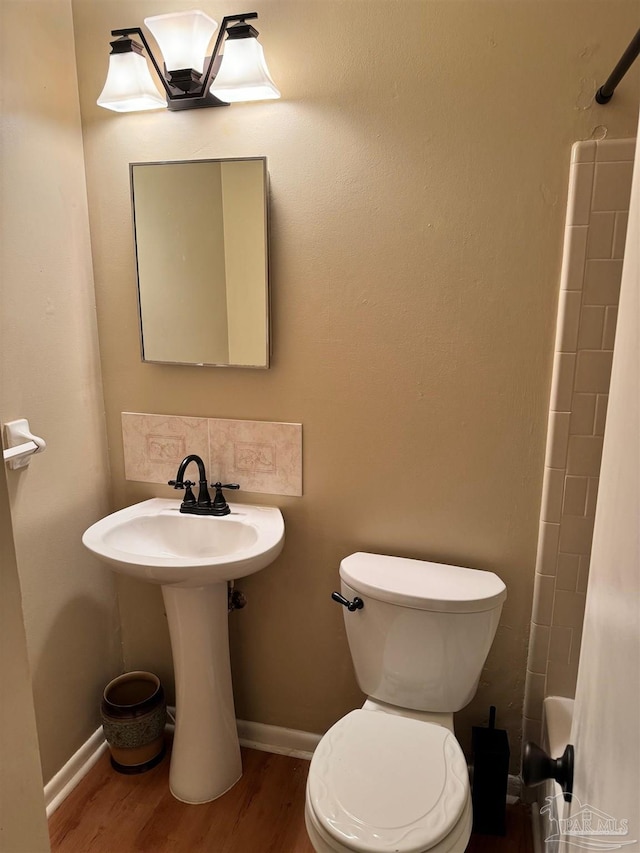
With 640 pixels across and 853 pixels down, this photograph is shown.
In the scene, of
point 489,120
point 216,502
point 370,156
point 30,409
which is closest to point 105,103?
point 370,156

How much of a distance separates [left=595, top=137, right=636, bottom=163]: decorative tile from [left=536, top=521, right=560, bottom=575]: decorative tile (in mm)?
926

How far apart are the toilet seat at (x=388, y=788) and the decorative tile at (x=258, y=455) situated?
→ 699 millimetres

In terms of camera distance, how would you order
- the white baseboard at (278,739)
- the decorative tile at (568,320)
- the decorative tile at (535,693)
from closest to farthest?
1. the decorative tile at (568,320)
2. the decorative tile at (535,693)
3. the white baseboard at (278,739)

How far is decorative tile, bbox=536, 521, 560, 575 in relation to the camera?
5.44 feet

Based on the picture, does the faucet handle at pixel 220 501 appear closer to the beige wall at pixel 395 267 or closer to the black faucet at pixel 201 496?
the black faucet at pixel 201 496

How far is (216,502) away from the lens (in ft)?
6.19

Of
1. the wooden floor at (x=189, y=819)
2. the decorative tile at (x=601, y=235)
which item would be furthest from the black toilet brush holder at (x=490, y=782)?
the decorative tile at (x=601, y=235)

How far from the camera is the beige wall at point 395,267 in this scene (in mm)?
1521

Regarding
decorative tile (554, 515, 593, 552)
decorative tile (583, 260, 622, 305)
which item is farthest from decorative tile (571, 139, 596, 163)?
decorative tile (554, 515, 593, 552)

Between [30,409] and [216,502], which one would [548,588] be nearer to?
[216,502]

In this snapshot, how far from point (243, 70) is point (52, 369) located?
977 mm

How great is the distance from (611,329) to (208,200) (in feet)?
3.79

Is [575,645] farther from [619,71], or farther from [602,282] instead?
[619,71]

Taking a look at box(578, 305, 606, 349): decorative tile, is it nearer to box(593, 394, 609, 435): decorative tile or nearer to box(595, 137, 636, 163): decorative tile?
box(593, 394, 609, 435): decorative tile
